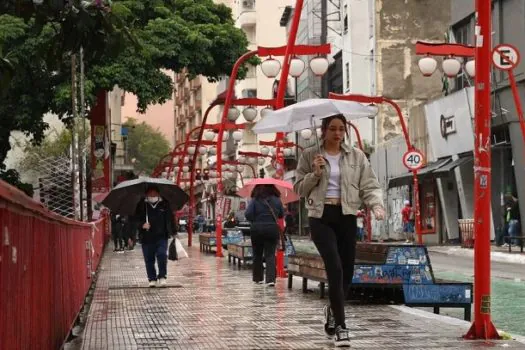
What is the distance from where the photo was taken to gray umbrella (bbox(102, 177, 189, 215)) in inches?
672

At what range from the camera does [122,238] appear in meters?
38.0

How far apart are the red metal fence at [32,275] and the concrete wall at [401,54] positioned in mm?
43218

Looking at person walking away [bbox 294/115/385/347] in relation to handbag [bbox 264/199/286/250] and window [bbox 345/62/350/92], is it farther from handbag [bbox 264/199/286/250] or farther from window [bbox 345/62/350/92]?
window [bbox 345/62/350/92]

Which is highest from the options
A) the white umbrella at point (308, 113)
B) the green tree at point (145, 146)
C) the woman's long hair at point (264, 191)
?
the green tree at point (145, 146)

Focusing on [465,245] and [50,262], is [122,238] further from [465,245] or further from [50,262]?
[50,262]

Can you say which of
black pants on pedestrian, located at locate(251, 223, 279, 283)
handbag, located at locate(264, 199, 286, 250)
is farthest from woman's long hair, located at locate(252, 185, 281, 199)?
black pants on pedestrian, located at locate(251, 223, 279, 283)

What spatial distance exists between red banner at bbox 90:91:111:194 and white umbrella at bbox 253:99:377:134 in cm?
2501

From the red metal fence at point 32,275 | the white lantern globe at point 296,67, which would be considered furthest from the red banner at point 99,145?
the red metal fence at point 32,275

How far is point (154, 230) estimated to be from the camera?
1661 centimetres

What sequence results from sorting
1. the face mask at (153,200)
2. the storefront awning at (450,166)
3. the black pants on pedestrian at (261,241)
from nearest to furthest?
the face mask at (153,200) → the black pants on pedestrian at (261,241) → the storefront awning at (450,166)

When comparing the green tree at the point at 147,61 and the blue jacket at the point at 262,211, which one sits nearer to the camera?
the blue jacket at the point at 262,211

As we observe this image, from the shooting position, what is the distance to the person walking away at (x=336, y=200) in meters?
8.68

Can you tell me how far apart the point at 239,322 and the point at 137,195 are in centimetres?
723

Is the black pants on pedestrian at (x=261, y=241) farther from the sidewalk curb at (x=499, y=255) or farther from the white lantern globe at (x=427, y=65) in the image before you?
the sidewalk curb at (x=499, y=255)
